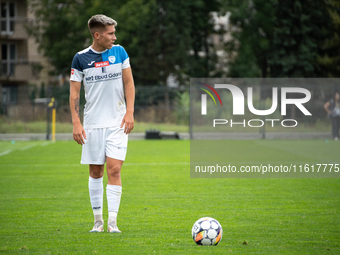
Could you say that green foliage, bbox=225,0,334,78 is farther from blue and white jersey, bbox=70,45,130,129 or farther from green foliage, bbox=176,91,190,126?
blue and white jersey, bbox=70,45,130,129

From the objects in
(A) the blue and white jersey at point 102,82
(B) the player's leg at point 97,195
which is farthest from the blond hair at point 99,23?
(B) the player's leg at point 97,195

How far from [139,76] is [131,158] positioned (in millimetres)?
27515

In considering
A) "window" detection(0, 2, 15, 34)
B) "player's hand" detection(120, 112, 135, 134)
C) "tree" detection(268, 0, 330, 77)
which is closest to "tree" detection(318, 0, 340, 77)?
"tree" detection(268, 0, 330, 77)

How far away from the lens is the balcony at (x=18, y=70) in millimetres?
39312

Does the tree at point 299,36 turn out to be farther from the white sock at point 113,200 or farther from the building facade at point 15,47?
the white sock at point 113,200

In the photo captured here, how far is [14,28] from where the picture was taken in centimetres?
3897

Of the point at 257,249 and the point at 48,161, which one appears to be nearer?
the point at 257,249

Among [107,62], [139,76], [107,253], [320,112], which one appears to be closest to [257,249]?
[107,253]

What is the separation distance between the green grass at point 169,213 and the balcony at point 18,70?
98.6 ft

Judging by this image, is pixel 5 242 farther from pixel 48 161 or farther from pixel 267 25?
pixel 267 25

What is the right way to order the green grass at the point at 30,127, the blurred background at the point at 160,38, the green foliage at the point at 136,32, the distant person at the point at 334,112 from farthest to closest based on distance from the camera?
the green foliage at the point at 136,32, the blurred background at the point at 160,38, the green grass at the point at 30,127, the distant person at the point at 334,112

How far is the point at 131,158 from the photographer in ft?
46.8

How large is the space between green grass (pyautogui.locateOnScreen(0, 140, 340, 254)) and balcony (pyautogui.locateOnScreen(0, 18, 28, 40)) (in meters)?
30.4

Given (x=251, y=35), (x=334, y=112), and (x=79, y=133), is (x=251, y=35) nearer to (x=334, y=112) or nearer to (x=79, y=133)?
(x=334, y=112)
